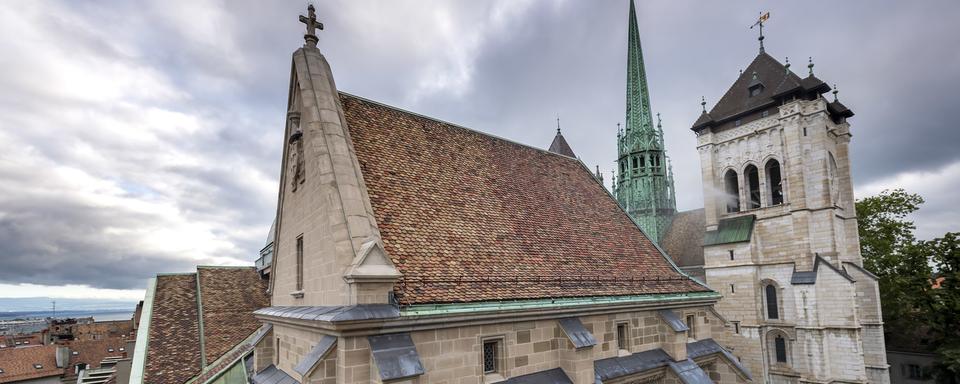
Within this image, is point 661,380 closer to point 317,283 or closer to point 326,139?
point 317,283

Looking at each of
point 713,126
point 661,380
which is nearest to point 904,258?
point 713,126

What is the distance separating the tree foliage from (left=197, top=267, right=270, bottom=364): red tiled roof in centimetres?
3674

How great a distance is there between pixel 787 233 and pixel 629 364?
2131cm

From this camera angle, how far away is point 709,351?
17.7 m

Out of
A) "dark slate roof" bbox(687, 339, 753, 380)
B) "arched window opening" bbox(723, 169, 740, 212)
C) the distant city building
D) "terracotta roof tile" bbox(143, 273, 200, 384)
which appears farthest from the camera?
the distant city building

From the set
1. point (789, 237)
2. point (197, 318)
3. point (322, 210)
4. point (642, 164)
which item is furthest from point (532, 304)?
point (642, 164)

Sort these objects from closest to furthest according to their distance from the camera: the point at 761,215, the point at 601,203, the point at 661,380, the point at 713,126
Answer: the point at 661,380 → the point at 601,203 → the point at 761,215 → the point at 713,126

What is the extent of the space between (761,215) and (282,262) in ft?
97.2

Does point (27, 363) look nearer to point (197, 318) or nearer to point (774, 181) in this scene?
point (197, 318)

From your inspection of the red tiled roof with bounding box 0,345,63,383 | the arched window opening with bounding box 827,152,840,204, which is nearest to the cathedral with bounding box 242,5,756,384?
the arched window opening with bounding box 827,152,840,204

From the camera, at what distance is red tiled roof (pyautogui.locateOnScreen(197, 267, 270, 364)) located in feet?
67.7

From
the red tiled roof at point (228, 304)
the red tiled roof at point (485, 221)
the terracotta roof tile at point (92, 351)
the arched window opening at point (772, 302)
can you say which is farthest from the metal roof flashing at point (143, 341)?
the terracotta roof tile at point (92, 351)

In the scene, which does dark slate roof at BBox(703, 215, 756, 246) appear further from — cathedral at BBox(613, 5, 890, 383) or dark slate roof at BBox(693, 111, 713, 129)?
dark slate roof at BBox(693, 111, 713, 129)

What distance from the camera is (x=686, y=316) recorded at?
Result: 1798cm
